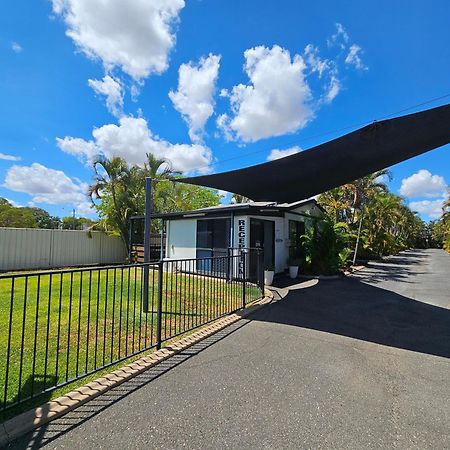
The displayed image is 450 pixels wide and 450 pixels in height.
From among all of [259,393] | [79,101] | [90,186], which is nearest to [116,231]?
[90,186]

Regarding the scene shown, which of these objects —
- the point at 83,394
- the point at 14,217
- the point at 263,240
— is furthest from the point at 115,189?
the point at 14,217

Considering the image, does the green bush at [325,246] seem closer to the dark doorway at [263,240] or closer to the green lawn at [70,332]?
the dark doorway at [263,240]

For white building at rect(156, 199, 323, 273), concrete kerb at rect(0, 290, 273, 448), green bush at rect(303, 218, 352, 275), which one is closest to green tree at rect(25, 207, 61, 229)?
white building at rect(156, 199, 323, 273)

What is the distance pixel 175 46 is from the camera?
7.61m

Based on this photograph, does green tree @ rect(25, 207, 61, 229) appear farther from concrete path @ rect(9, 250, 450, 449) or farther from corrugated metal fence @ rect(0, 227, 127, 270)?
concrete path @ rect(9, 250, 450, 449)

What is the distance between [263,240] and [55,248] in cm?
1094

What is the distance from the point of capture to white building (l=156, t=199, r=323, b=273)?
9.85 meters

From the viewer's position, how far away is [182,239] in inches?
476

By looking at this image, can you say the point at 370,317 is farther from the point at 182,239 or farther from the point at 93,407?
the point at 182,239

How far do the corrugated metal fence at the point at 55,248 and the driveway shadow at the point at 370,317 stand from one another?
12.5m

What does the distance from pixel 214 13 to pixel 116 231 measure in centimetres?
1235

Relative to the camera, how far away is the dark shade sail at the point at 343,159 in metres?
4.31

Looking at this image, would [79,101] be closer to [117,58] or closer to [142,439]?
[117,58]

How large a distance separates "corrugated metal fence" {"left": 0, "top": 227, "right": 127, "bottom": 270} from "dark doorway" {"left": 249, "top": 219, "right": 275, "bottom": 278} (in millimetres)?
9916
